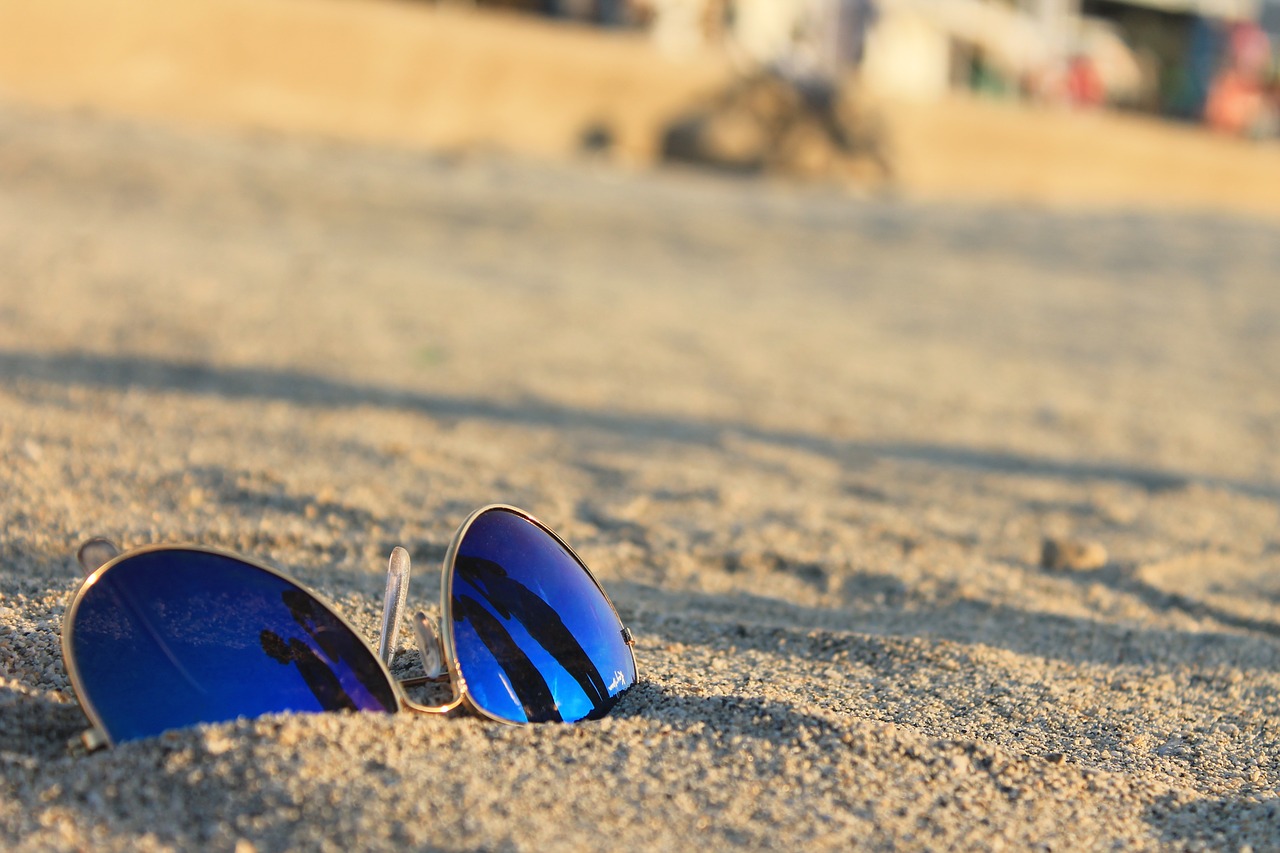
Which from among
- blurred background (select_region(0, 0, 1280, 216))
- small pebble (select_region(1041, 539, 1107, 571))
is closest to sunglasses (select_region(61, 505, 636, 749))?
small pebble (select_region(1041, 539, 1107, 571))

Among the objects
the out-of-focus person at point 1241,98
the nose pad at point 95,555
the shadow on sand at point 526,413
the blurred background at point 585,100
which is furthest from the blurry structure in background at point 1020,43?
the nose pad at point 95,555

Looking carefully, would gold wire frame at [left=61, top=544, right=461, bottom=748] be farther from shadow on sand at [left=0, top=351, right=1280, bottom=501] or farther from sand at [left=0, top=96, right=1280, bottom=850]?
shadow on sand at [left=0, top=351, right=1280, bottom=501]

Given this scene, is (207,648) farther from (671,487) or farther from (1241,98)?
(1241,98)

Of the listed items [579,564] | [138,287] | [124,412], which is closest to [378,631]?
[579,564]

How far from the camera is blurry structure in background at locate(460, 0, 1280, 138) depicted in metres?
17.2

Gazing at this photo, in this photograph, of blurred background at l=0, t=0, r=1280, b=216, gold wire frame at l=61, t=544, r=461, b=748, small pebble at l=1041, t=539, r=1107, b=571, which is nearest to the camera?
gold wire frame at l=61, t=544, r=461, b=748

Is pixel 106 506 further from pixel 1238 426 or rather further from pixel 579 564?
pixel 1238 426

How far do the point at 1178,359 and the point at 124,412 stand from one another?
514 centimetres

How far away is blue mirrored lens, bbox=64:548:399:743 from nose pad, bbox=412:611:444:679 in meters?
0.08

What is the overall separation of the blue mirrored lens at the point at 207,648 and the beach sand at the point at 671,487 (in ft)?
0.15

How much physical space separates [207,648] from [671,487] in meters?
2.10

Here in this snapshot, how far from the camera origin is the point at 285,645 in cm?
160

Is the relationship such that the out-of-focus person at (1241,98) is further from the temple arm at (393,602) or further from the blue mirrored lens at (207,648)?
the blue mirrored lens at (207,648)

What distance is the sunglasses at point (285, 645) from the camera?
152 cm
